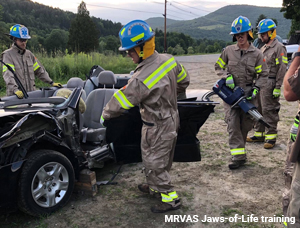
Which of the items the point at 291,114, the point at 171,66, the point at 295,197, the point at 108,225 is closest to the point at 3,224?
the point at 108,225

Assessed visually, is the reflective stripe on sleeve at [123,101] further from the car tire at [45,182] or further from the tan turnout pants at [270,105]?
the tan turnout pants at [270,105]

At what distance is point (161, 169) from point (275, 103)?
305 cm

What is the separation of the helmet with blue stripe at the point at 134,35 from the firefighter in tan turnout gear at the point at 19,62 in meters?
2.42

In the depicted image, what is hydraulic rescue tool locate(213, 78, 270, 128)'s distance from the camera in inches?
160

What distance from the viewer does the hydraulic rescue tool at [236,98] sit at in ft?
13.3

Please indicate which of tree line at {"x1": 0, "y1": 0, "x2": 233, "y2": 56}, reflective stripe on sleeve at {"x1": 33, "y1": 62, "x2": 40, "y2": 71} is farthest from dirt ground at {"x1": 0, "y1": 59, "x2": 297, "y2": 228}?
tree line at {"x1": 0, "y1": 0, "x2": 233, "y2": 56}

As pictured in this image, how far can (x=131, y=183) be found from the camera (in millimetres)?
3854

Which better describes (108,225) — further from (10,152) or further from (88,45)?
(88,45)

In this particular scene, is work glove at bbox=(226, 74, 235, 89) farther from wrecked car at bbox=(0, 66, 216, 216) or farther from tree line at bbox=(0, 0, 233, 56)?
tree line at bbox=(0, 0, 233, 56)

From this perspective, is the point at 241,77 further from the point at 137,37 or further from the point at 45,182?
the point at 45,182

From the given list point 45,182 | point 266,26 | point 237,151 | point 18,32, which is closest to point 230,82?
point 237,151

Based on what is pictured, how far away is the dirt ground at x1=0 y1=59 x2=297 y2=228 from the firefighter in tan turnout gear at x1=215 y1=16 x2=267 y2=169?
0.32 metres

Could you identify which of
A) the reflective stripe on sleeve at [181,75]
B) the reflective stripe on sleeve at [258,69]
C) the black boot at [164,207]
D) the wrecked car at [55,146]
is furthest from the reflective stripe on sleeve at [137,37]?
the reflective stripe on sleeve at [258,69]

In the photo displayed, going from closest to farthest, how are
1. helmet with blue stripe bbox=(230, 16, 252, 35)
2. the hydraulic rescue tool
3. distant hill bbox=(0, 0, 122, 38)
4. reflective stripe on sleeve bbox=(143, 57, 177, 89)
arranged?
reflective stripe on sleeve bbox=(143, 57, 177, 89)
the hydraulic rescue tool
helmet with blue stripe bbox=(230, 16, 252, 35)
distant hill bbox=(0, 0, 122, 38)
